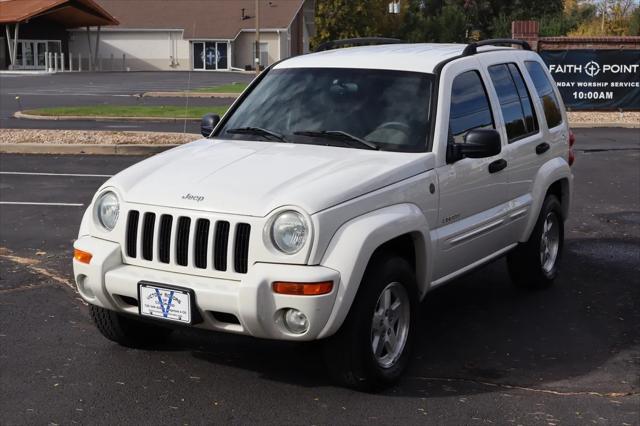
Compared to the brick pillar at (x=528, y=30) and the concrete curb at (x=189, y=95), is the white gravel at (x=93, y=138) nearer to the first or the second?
the brick pillar at (x=528, y=30)

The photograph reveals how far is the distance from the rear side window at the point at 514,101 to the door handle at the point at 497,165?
1.03ft

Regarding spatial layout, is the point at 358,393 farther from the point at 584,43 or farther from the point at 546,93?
the point at 584,43

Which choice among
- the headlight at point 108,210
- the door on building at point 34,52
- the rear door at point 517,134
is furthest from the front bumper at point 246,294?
the door on building at point 34,52

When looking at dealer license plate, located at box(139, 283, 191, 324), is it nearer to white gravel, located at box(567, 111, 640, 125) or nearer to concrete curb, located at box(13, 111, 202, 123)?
white gravel, located at box(567, 111, 640, 125)

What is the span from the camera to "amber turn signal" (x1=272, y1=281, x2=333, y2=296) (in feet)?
16.0

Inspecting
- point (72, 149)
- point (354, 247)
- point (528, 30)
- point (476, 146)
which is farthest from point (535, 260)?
point (528, 30)

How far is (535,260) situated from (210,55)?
211 ft

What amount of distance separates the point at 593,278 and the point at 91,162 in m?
9.68

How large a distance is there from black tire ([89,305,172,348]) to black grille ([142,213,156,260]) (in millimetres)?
685

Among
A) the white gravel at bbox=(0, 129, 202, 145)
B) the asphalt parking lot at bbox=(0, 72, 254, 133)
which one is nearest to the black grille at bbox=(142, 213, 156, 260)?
the white gravel at bbox=(0, 129, 202, 145)

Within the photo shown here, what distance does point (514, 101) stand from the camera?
7246mm

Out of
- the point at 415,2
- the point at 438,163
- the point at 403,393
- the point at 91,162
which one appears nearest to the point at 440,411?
the point at 403,393

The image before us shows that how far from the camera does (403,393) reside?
17.7 feet

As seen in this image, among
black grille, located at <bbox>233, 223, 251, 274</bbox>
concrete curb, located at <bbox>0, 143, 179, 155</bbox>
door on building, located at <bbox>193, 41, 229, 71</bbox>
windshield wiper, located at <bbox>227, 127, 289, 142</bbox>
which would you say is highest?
door on building, located at <bbox>193, 41, 229, 71</bbox>
